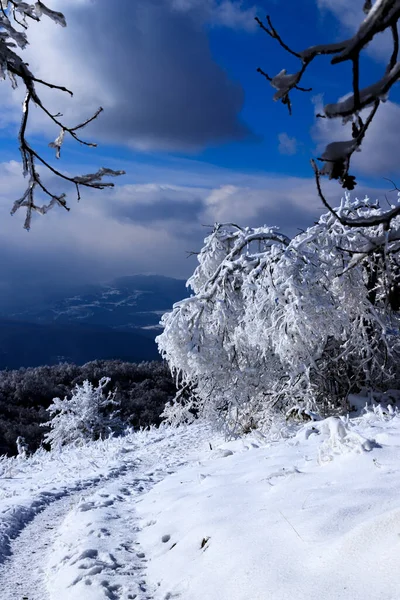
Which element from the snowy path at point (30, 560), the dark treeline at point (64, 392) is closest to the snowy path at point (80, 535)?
the snowy path at point (30, 560)

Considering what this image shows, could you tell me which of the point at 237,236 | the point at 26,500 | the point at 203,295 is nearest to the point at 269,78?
the point at 26,500

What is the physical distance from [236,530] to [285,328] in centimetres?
590

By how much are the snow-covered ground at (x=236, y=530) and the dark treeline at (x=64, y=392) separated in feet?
69.8

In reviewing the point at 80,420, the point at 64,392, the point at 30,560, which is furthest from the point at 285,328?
the point at 64,392

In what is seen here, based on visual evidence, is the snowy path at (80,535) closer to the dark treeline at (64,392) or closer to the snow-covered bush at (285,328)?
the snow-covered bush at (285,328)

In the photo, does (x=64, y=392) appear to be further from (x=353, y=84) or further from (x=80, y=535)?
(x=353, y=84)

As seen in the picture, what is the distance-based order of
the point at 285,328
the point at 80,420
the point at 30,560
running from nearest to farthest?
1. the point at 30,560
2. the point at 285,328
3. the point at 80,420

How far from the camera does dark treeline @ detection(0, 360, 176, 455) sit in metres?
31.5

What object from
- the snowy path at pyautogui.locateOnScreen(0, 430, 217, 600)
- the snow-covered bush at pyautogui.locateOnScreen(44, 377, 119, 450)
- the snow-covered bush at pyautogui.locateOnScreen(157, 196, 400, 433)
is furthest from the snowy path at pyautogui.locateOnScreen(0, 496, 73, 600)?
the snow-covered bush at pyautogui.locateOnScreen(44, 377, 119, 450)

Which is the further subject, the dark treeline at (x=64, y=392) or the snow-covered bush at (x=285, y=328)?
the dark treeline at (x=64, y=392)

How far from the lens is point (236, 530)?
4.55 meters

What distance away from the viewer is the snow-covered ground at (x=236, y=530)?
3.50 metres

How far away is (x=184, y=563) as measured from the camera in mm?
4531

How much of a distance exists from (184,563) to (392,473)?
7.02 feet
